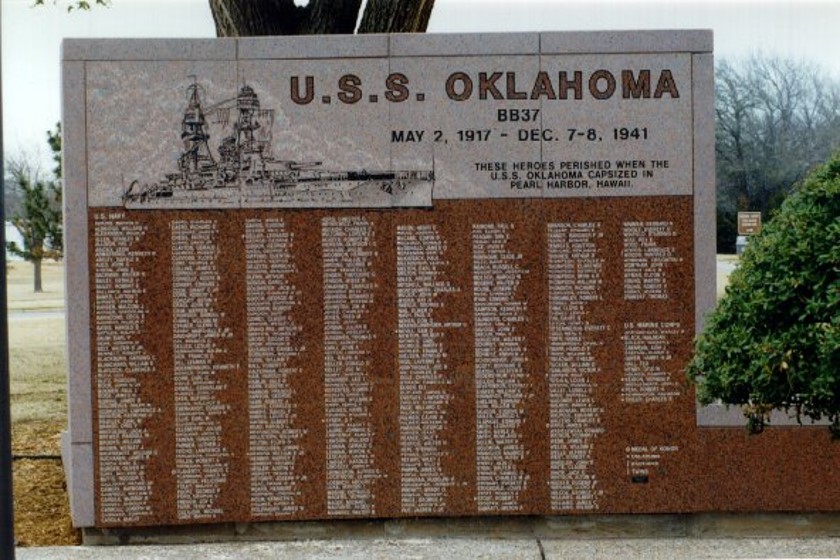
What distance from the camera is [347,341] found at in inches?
338

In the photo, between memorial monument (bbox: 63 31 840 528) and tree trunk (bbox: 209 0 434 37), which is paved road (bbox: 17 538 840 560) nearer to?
memorial monument (bbox: 63 31 840 528)

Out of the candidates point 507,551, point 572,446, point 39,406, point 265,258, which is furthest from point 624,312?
point 39,406

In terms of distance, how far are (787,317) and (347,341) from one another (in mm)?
2856

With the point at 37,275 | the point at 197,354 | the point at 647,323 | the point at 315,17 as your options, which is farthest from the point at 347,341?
the point at 37,275

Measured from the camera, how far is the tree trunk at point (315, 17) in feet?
35.3

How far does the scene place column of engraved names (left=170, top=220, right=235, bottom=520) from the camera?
853 cm

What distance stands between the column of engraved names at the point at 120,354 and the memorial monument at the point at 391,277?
1cm

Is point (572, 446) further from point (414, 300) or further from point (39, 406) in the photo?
point (39, 406)

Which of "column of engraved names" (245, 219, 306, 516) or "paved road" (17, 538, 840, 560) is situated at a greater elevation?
"column of engraved names" (245, 219, 306, 516)

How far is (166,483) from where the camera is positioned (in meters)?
8.63

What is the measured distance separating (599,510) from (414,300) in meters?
1.72

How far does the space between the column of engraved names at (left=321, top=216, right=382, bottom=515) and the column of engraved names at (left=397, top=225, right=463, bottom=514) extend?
20cm

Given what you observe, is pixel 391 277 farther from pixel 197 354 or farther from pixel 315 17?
pixel 315 17

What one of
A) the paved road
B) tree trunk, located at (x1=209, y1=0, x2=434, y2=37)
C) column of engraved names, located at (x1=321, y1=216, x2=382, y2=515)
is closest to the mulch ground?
the paved road
